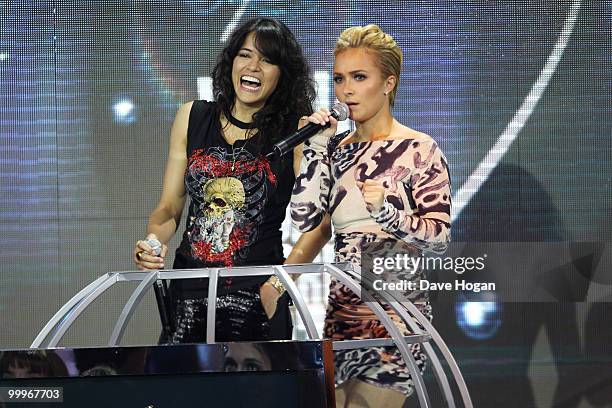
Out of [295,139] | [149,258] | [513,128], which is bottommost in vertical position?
[149,258]

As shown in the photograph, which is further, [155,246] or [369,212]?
[369,212]

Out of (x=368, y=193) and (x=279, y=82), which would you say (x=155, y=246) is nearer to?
(x=368, y=193)

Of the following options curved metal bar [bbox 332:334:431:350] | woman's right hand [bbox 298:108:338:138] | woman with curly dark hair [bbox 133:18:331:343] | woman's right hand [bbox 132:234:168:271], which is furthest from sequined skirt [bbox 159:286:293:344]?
curved metal bar [bbox 332:334:431:350]

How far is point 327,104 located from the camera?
3.80m

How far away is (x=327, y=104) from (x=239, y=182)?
54.2 inches

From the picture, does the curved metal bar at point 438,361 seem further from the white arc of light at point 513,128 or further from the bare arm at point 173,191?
the white arc of light at point 513,128

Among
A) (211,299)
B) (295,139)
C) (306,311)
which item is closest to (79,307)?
(211,299)

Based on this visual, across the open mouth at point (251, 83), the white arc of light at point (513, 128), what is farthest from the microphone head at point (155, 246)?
the white arc of light at point (513, 128)

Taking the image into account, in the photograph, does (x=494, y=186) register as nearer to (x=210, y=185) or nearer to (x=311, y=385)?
(x=210, y=185)

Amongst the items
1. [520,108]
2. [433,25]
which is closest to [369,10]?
[433,25]

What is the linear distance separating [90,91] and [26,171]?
0.39 meters

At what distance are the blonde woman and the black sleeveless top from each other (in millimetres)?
171

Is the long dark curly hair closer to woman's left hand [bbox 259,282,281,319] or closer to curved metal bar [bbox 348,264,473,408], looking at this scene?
woman's left hand [bbox 259,282,281,319]

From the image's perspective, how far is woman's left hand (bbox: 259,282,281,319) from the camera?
2109mm
